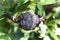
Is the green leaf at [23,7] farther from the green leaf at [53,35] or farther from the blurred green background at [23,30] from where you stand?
the green leaf at [53,35]

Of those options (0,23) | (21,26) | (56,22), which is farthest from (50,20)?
(0,23)

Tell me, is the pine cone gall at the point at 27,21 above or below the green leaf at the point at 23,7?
below

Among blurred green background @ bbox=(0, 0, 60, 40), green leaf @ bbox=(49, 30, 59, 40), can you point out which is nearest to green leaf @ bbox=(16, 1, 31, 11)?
blurred green background @ bbox=(0, 0, 60, 40)

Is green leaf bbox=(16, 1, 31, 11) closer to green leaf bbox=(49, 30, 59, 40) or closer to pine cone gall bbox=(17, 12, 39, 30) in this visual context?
pine cone gall bbox=(17, 12, 39, 30)

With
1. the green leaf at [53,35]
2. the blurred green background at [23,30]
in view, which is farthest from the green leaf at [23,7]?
the green leaf at [53,35]

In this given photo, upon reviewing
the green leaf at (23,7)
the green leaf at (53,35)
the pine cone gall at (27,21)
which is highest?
the green leaf at (23,7)

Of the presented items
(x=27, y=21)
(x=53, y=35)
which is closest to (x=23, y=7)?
(x=27, y=21)

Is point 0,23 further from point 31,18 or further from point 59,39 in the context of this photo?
point 59,39

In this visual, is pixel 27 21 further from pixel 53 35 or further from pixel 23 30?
pixel 53 35
